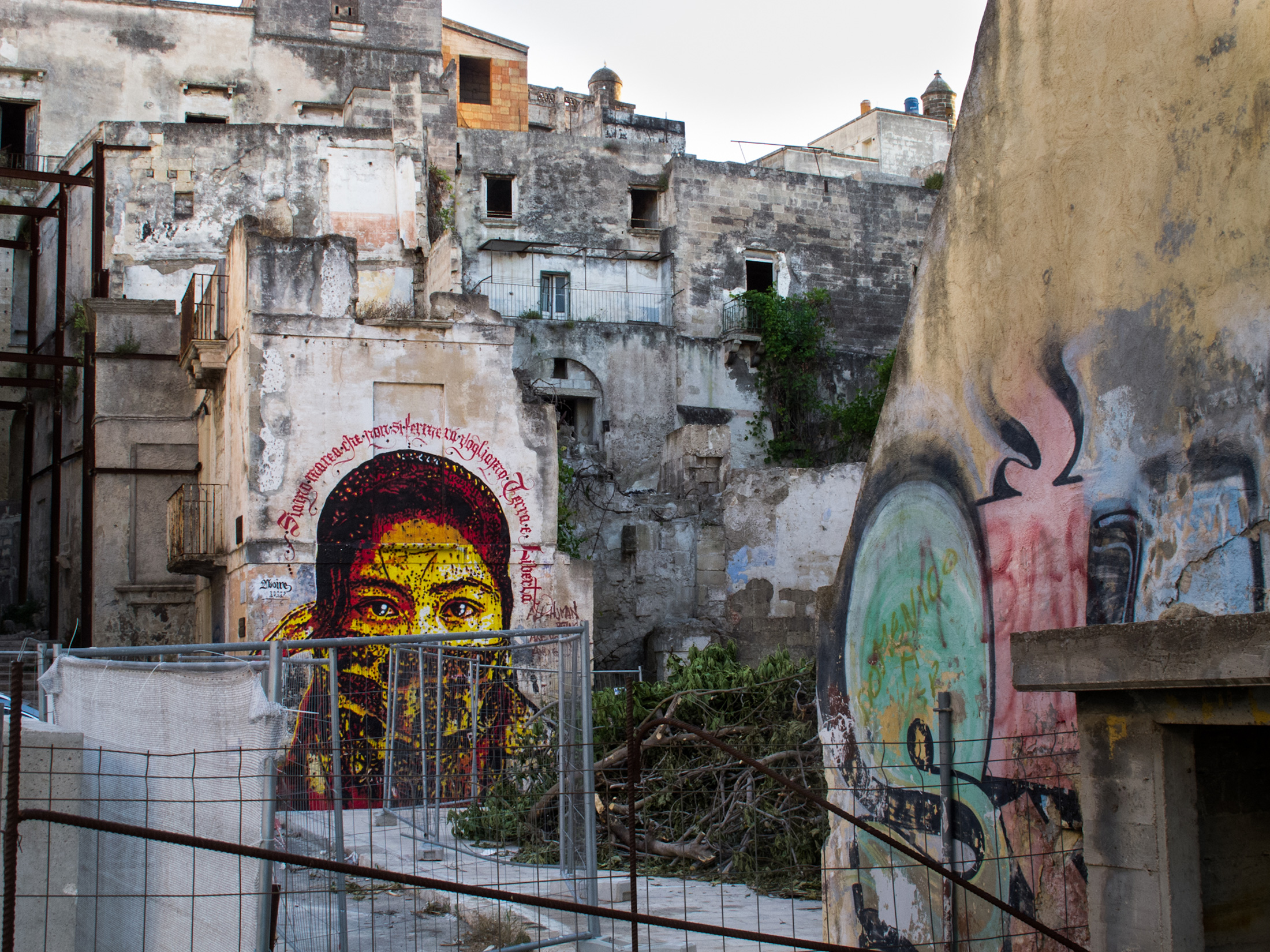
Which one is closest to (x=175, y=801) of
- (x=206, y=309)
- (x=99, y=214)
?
(x=206, y=309)

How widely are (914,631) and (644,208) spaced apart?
26.3m

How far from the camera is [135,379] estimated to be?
21531 millimetres

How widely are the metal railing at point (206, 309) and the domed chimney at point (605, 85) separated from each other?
24379 mm

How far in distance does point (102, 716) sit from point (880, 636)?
399 cm

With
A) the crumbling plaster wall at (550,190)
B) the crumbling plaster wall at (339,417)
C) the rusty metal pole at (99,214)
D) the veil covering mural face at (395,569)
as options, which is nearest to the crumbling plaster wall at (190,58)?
the crumbling plaster wall at (550,190)

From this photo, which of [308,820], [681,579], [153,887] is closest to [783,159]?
[681,579]

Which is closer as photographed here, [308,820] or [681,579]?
[308,820]

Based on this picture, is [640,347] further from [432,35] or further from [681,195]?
[432,35]

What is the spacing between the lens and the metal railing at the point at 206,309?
731 inches

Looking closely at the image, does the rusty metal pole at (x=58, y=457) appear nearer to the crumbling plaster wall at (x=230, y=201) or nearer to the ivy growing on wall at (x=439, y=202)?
the crumbling plaster wall at (x=230, y=201)

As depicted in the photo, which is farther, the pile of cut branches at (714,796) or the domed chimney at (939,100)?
the domed chimney at (939,100)

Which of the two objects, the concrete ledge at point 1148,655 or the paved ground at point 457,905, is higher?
the concrete ledge at point 1148,655

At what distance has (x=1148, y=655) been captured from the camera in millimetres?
4414

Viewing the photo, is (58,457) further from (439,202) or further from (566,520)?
(439,202)
